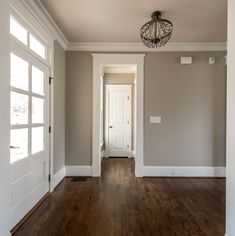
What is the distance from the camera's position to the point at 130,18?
3.13 metres

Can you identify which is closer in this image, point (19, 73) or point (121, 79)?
point (19, 73)

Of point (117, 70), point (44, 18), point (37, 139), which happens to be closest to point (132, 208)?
point (37, 139)

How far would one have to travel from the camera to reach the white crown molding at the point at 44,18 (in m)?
2.54

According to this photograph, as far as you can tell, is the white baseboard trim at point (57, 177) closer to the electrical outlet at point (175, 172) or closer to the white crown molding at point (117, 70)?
the electrical outlet at point (175, 172)

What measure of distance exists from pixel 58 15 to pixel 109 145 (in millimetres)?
4105

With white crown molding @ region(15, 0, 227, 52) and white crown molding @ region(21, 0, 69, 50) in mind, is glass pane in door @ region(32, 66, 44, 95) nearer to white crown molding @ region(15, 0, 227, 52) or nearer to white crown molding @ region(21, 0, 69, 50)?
white crown molding @ region(21, 0, 69, 50)

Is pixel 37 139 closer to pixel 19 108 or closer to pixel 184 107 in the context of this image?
pixel 19 108

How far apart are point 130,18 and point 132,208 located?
2.72 meters

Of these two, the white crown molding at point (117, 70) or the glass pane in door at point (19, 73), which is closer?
the glass pane in door at point (19, 73)

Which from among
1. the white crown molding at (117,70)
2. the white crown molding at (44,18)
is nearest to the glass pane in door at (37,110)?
the white crown molding at (44,18)

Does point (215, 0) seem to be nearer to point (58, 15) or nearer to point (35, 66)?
point (58, 15)

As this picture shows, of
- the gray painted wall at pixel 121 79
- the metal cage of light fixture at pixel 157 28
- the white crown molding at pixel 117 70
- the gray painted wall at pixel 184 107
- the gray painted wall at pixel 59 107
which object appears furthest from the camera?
the gray painted wall at pixel 121 79

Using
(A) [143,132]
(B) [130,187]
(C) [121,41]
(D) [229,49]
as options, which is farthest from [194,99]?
(D) [229,49]

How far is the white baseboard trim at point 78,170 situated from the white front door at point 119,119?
6.81 feet
